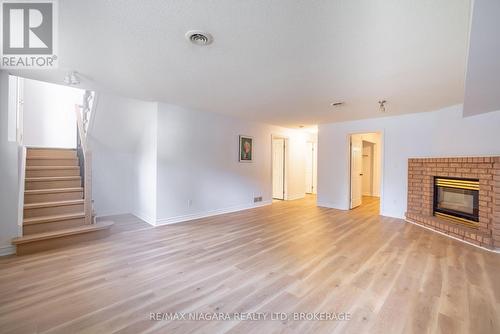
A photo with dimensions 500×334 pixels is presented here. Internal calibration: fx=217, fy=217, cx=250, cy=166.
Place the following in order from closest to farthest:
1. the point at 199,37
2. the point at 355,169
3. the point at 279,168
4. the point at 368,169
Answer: the point at 199,37 < the point at 355,169 < the point at 279,168 < the point at 368,169

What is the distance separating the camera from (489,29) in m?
1.39

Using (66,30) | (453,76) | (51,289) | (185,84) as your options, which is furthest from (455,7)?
(51,289)

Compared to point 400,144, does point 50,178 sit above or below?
below

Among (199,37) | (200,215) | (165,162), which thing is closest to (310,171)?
(200,215)

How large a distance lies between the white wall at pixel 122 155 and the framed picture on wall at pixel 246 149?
6.89ft

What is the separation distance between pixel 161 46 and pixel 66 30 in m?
0.75

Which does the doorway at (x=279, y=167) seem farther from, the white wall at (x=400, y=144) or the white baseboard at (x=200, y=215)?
the white baseboard at (x=200, y=215)

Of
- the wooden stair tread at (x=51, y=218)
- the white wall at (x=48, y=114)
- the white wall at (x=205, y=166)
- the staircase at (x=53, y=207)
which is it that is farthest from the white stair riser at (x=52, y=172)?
the white wall at (x=205, y=166)

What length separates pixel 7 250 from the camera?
2719mm

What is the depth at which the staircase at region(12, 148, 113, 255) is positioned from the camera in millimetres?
Answer: 2900

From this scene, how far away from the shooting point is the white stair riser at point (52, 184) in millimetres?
3432

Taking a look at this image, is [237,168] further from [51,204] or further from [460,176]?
[460,176]

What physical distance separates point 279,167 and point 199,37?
18.6ft

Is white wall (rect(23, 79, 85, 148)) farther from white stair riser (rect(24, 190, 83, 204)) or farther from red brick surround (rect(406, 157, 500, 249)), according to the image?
red brick surround (rect(406, 157, 500, 249))
